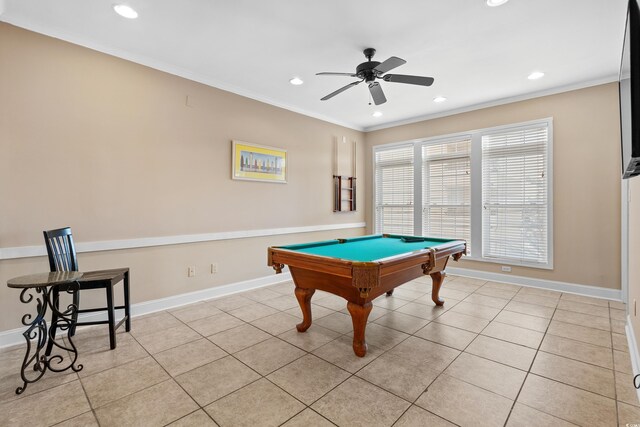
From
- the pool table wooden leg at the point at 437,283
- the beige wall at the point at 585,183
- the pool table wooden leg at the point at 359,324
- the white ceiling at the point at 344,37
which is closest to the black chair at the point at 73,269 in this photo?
the white ceiling at the point at 344,37

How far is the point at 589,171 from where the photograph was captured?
13.1 ft

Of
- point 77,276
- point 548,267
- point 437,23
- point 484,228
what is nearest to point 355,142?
point 484,228

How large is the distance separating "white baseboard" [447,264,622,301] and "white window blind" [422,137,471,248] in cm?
49

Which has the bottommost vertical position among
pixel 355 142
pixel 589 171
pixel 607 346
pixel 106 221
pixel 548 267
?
pixel 607 346

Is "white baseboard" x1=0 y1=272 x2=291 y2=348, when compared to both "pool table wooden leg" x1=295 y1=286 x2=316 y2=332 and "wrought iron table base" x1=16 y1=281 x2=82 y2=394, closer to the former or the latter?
"wrought iron table base" x1=16 y1=281 x2=82 y2=394

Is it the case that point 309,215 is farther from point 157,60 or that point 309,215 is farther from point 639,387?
point 639,387

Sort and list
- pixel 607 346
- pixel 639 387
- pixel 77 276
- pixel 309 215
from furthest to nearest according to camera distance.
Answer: pixel 309 215, pixel 607 346, pixel 77 276, pixel 639 387

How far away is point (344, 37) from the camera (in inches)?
115

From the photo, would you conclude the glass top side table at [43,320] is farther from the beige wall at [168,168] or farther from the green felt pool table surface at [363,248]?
the green felt pool table surface at [363,248]

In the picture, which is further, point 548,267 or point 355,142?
point 355,142

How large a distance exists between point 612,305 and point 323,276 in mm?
3704

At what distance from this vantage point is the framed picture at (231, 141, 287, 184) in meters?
4.19

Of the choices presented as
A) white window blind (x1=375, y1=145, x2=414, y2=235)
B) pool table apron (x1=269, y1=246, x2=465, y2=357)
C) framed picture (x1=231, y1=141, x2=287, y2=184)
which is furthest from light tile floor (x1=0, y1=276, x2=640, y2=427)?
white window blind (x1=375, y1=145, x2=414, y2=235)

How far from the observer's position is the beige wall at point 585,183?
384cm
